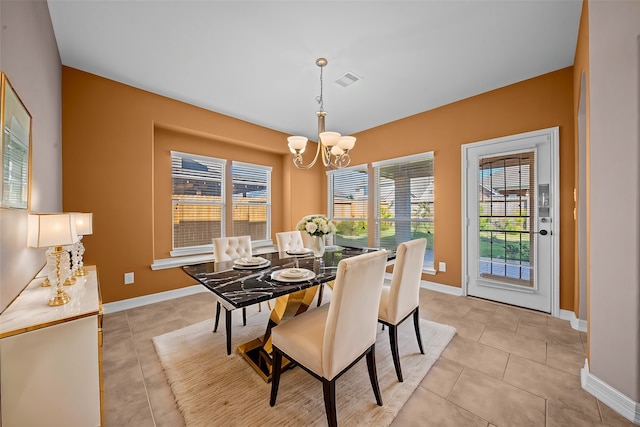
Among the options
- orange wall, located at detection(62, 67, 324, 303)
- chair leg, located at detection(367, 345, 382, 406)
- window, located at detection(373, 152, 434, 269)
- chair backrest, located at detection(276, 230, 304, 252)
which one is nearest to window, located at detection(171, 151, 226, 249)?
orange wall, located at detection(62, 67, 324, 303)

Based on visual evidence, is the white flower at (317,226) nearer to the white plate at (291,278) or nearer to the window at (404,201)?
the white plate at (291,278)

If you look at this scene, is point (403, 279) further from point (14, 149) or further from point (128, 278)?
point (128, 278)

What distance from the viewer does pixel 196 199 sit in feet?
12.6

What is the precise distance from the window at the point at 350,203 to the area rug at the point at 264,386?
2.62m

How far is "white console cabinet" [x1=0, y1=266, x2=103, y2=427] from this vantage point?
3.42 feet

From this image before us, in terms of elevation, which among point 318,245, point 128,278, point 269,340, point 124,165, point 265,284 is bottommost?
point 269,340

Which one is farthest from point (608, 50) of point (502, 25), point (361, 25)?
point (361, 25)

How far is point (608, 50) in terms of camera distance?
150cm

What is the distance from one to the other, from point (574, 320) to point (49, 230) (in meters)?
4.33

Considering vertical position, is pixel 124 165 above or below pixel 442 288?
above

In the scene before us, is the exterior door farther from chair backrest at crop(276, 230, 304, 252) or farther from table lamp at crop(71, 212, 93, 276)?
table lamp at crop(71, 212, 93, 276)

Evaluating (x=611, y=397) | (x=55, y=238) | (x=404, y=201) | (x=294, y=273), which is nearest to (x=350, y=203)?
(x=404, y=201)

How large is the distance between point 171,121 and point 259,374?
3.22m

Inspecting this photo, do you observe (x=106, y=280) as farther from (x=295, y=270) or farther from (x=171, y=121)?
(x=295, y=270)
